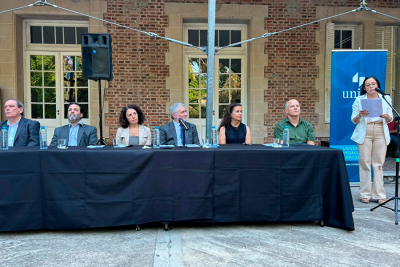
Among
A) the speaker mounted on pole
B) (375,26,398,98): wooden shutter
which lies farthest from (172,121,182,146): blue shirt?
(375,26,398,98): wooden shutter

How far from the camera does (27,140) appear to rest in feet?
13.4

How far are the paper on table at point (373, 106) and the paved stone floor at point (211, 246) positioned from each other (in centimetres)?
136

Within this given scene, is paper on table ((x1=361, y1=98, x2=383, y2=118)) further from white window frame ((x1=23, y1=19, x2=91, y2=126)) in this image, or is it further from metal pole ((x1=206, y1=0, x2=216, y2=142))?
white window frame ((x1=23, y1=19, x2=91, y2=126))

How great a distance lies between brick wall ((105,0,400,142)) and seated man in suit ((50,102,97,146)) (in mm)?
2893

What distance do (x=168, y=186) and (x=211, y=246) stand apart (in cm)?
70

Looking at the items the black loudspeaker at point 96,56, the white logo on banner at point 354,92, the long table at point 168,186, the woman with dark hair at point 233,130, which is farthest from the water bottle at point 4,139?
the white logo on banner at point 354,92

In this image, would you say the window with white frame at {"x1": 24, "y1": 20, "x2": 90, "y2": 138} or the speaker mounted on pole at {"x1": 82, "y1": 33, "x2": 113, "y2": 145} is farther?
the window with white frame at {"x1": 24, "y1": 20, "x2": 90, "y2": 138}

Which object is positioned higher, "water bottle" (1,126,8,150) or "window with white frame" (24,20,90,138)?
"window with white frame" (24,20,90,138)

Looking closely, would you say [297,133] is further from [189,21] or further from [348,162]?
[189,21]

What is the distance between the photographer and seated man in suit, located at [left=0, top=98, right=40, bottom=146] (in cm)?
402

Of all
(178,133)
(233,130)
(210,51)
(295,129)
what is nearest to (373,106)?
(295,129)

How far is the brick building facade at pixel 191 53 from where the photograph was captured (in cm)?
691

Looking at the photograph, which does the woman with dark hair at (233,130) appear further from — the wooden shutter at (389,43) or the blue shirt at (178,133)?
the wooden shutter at (389,43)

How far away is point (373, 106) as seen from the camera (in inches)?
161
